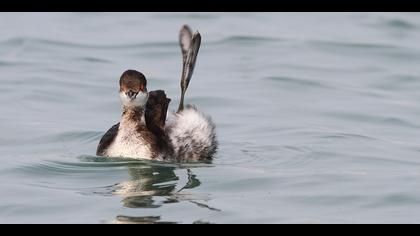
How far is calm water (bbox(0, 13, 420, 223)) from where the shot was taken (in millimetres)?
10875

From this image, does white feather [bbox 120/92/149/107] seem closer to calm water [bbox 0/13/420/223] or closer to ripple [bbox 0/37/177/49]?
calm water [bbox 0/13/420/223]

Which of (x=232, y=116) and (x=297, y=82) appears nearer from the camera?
(x=232, y=116)

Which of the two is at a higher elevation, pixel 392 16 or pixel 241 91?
pixel 392 16

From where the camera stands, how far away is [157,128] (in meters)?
12.8

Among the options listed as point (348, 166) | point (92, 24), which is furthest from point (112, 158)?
point (92, 24)

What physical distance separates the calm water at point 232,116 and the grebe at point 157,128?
0.17m

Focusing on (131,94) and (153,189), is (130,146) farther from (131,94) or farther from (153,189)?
(153,189)

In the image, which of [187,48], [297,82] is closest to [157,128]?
[187,48]

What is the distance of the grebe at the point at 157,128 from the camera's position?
12.3m

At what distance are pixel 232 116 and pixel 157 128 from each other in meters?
3.02

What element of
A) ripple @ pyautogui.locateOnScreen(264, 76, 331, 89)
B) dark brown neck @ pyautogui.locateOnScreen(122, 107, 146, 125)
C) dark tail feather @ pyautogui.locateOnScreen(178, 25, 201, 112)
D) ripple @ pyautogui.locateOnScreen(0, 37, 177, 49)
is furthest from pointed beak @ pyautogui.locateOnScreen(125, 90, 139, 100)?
ripple @ pyautogui.locateOnScreen(0, 37, 177, 49)

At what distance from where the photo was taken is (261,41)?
21.3m
